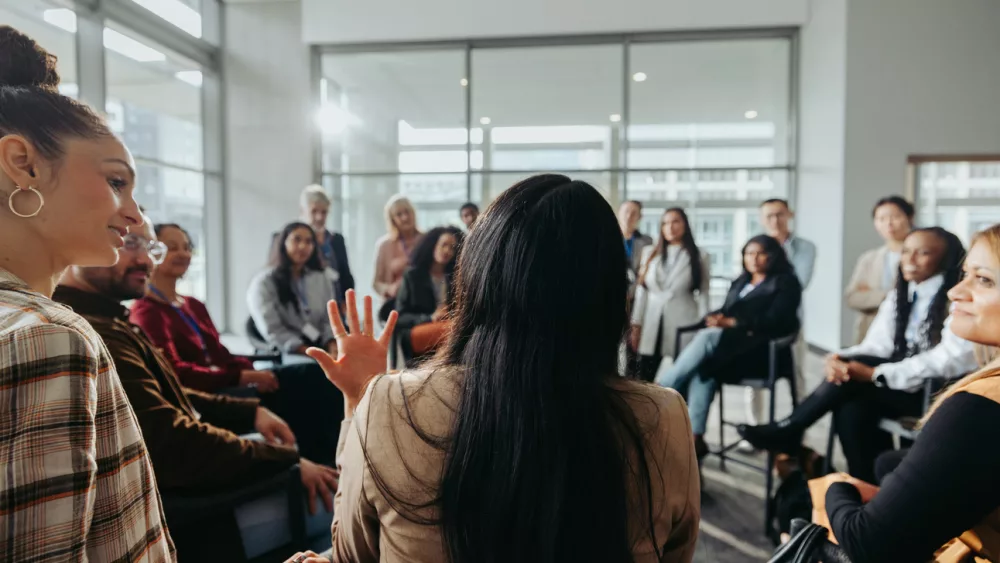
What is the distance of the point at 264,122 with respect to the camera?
303 inches

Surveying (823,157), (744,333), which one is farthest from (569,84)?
(744,333)

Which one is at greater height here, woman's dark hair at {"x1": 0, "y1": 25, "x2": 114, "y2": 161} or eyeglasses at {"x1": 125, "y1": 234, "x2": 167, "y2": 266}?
woman's dark hair at {"x1": 0, "y1": 25, "x2": 114, "y2": 161}

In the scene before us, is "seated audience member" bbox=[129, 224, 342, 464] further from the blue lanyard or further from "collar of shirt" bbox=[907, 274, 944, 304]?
"collar of shirt" bbox=[907, 274, 944, 304]

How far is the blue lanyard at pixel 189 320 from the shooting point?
7.68 ft

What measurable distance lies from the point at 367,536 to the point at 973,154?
766 cm

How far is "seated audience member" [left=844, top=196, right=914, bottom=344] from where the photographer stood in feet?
12.3

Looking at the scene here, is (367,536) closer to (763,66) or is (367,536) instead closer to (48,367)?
(48,367)

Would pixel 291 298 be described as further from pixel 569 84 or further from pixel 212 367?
pixel 569 84

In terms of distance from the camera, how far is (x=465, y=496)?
733 millimetres

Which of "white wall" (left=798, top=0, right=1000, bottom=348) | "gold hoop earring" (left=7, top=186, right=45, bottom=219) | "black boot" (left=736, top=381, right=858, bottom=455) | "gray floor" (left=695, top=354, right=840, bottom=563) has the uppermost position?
"white wall" (left=798, top=0, right=1000, bottom=348)

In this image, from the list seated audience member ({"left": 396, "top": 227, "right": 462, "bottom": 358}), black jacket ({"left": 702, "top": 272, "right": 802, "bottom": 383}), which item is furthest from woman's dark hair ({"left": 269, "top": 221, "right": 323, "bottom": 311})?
black jacket ({"left": 702, "top": 272, "right": 802, "bottom": 383})

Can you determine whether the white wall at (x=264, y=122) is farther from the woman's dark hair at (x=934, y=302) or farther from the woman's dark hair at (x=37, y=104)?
the woman's dark hair at (x=37, y=104)

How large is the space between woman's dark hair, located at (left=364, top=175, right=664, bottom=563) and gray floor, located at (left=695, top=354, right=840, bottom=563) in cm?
181

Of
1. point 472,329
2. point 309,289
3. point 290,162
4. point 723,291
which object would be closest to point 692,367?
point 309,289
